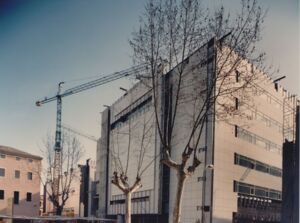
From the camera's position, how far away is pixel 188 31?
246 inches

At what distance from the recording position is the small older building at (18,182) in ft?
85.5

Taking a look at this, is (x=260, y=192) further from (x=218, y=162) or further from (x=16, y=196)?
(x=16, y=196)

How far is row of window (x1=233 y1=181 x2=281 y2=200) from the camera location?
19.5 meters

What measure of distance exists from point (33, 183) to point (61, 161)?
36.3 ft

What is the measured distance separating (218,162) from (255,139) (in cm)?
385

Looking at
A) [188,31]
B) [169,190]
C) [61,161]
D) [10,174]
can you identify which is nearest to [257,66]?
[188,31]

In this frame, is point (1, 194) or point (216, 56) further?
point (1, 194)

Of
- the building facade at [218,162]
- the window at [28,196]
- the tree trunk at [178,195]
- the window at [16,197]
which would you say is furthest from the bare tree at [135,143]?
the tree trunk at [178,195]

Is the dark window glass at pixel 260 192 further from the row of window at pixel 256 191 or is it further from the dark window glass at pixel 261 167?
the dark window glass at pixel 261 167

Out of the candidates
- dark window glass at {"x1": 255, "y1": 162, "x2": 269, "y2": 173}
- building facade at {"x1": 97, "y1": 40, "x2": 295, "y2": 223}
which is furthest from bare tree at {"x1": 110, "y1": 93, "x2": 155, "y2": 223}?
dark window glass at {"x1": 255, "y1": 162, "x2": 269, "y2": 173}

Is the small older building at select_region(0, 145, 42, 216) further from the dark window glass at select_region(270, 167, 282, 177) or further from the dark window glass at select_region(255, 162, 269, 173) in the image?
the dark window glass at select_region(270, 167, 282, 177)

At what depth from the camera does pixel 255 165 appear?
21.1 metres

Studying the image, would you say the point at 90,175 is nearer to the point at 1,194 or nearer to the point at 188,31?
the point at 1,194

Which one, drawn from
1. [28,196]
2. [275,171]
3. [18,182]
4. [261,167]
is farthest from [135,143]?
[28,196]
